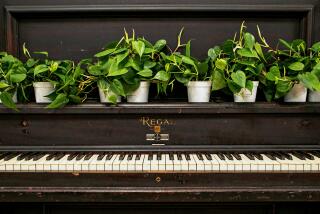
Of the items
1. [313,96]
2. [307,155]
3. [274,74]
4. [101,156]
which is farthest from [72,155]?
[313,96]

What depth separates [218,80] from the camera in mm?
1757

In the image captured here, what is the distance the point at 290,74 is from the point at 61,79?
54.7 inches

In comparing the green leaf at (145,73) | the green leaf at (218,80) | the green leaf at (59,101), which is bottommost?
the green leaf at (59,101)

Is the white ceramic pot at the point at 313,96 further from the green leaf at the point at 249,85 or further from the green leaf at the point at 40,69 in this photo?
the green leaf at the point at 40,69

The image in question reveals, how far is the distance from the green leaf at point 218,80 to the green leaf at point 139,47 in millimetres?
447

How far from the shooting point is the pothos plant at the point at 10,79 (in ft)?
5.55

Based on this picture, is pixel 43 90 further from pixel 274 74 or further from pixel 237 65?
pixel 274 74

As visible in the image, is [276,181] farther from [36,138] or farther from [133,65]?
[36,138]

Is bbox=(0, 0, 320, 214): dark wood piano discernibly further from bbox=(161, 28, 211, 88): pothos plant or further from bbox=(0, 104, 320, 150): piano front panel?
bbox=(161, 28, 211, 88): pothos plant

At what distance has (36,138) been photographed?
6.02 ft

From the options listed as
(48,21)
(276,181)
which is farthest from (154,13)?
(276,181)

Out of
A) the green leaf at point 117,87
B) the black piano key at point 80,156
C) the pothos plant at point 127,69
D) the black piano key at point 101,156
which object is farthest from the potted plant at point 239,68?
the black piano key at point 80,156

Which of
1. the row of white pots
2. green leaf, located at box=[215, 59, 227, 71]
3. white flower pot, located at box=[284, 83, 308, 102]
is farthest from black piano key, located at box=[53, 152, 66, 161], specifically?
white flower pot, located at box=[284, 83, 308, 102]

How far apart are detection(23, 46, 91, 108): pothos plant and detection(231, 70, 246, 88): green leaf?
0.88 metres
